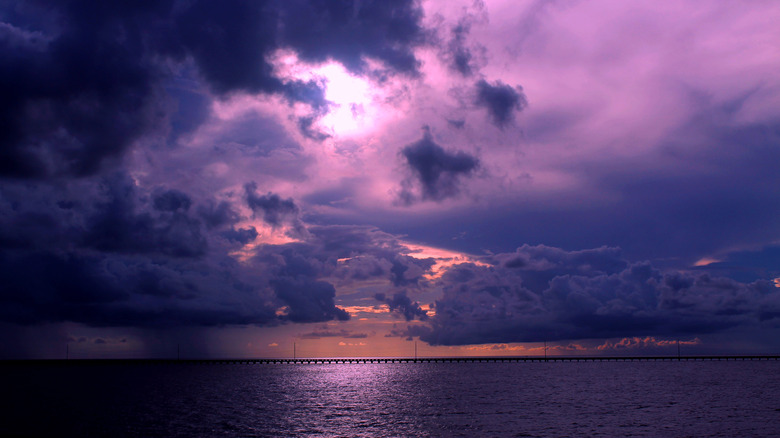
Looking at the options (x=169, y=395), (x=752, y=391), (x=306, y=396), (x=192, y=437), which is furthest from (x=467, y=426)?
(x=752, y=391)

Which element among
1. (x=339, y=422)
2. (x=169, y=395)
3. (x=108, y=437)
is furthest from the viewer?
(x=169, y=395)

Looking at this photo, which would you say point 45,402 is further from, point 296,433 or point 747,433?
point 747,433

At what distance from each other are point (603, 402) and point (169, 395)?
81237mm

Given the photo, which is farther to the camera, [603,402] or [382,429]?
[603,402]

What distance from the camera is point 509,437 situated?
54.7 meters

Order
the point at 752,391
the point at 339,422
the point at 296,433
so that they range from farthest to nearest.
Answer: the point at 752,391
the point at 339,422
the point at 296,433

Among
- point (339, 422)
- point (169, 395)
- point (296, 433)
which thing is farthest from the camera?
point (169, 395)

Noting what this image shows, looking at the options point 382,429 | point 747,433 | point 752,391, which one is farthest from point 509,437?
point 752,391

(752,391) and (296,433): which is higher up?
(296,433)

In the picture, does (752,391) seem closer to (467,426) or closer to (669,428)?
(669,428)

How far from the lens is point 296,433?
57906mm

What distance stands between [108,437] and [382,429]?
2823cm

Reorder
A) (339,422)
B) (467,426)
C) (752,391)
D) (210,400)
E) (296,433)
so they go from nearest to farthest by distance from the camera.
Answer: (296,433) < (467,426) < (339,422) < (210,400) < (752,391)

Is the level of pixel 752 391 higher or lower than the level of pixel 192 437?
lower
